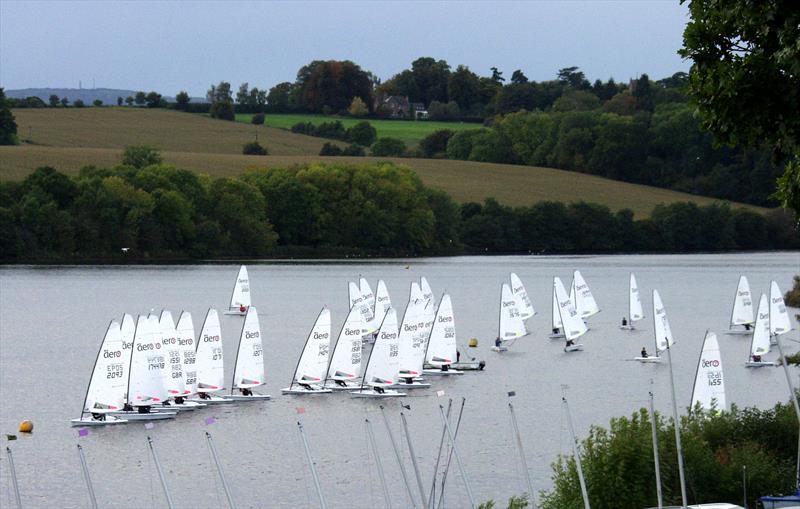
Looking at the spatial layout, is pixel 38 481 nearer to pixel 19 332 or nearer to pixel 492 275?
pixel 19 332

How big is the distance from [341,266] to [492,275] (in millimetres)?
18513

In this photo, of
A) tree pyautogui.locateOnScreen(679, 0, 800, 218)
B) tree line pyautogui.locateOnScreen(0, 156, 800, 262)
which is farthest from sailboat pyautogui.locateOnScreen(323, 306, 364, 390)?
tree line pyautogui.locateOnScreen(0, 156, 800, 262)

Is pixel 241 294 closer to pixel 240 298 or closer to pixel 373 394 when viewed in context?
pixel 240 298

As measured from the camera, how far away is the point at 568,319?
235ft

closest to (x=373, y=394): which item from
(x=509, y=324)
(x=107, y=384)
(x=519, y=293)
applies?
(x=107, y=384)

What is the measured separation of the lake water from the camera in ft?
121

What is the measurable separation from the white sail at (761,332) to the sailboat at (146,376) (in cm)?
2786

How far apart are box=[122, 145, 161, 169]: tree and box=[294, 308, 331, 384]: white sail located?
100958 mm

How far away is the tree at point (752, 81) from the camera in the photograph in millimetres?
19078

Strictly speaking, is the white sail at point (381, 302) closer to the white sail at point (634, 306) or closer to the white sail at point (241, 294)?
the white sail at point (634, 306)

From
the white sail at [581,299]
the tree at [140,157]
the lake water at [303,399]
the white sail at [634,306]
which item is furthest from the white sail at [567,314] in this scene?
the tree at [140,157]

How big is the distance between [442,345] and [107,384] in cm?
1861

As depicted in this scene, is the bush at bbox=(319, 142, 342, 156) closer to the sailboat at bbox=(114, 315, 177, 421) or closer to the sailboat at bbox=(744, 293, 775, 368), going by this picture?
the sailboat at bbox=(744, 293, 775, 368)

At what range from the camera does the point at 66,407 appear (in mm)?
49500
